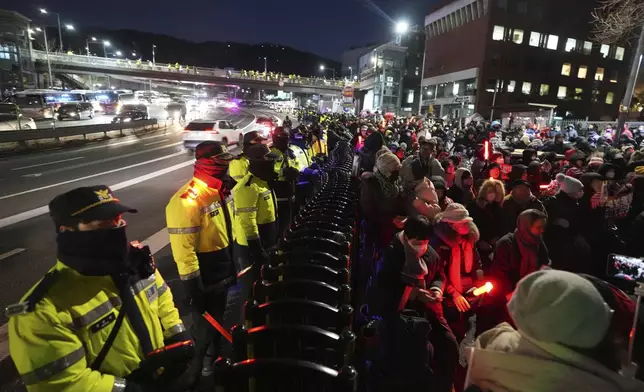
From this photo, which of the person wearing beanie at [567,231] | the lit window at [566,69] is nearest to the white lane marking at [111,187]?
the person wearing beanie at [567,231]

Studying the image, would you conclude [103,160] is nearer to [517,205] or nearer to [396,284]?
[517,205]

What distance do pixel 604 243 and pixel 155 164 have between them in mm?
16483

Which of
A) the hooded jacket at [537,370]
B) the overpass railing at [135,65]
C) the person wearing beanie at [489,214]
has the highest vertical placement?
the overpass railing at [135,65]

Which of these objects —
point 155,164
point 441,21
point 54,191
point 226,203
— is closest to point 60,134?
point 155,164

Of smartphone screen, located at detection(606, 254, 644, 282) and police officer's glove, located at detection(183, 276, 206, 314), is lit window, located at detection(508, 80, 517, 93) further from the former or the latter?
police officer's glove, located at detection(183, 276, 206, 314)

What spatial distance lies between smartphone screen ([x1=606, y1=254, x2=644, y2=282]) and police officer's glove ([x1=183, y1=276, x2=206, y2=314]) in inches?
140

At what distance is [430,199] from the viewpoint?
459 centimetres

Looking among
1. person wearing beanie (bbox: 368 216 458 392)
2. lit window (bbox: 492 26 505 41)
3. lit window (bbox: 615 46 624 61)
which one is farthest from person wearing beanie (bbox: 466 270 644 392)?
lit window (bbox: 615 46 624 61)

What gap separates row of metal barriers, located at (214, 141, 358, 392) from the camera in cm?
175

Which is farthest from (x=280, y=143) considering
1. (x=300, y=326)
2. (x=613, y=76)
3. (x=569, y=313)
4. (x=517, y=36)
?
(x=613, y=76)

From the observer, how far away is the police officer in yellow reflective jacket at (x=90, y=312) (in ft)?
5.76

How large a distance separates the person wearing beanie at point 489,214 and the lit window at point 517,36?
5969cm

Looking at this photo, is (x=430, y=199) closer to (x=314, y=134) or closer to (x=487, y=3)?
(x=314, y=134)

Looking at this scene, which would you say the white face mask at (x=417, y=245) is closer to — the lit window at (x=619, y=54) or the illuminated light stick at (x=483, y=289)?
the illuminated light stick at (x=483, y=289)
